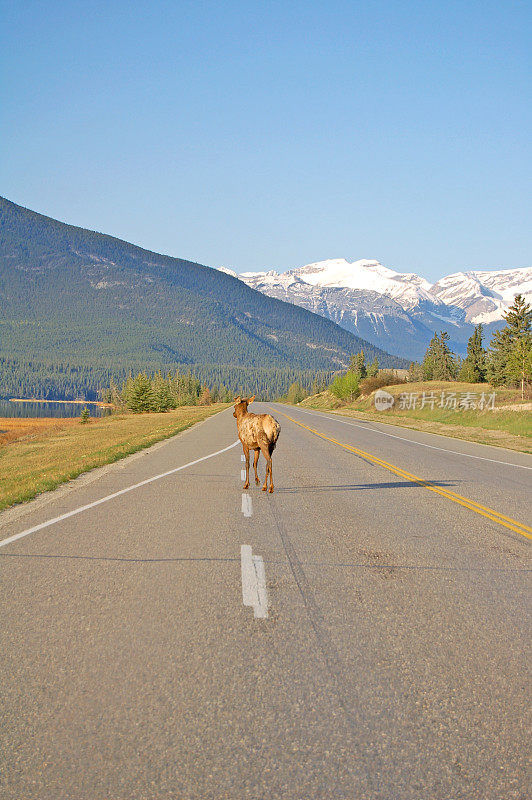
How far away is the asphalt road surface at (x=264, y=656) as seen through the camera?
10.3ft

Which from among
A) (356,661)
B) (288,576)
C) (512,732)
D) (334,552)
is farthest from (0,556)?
(512,732)

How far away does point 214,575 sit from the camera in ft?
21.1

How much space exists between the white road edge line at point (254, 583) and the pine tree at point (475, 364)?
321ft

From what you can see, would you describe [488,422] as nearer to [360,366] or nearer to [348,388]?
[348,388]

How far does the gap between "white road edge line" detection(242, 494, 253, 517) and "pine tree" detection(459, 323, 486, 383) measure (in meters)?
94.0

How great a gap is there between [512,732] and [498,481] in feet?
38.7

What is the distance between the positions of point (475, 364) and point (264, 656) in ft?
337

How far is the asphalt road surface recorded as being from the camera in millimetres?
3150

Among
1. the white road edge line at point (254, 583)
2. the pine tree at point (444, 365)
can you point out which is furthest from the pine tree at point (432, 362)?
the white road edge line at point (254, 583)

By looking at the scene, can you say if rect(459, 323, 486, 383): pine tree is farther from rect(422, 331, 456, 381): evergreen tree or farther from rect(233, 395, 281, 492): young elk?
rect(233, 395, 281, 492): young elk

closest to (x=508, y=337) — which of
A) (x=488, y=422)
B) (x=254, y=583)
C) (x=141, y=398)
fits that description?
(x=488, y=422)
